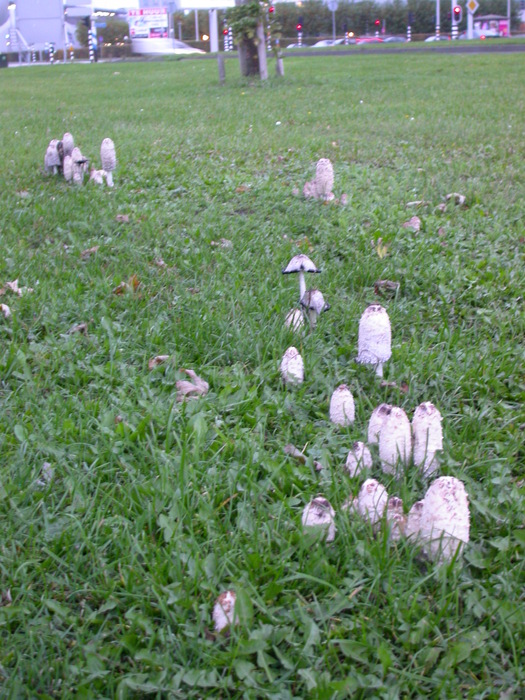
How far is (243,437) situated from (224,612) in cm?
79

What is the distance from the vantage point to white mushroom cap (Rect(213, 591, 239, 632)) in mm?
1628

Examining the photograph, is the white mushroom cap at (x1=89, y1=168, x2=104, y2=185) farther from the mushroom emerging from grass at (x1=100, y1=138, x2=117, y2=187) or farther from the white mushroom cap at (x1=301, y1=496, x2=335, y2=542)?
the white mushroom cap at (x1=301, y1=496, x2=335, y2=542)

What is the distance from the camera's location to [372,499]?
6.21ft

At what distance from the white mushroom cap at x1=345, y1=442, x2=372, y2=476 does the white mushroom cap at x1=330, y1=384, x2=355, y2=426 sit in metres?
0.28

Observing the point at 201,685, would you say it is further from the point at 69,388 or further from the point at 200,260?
the point at 200,260

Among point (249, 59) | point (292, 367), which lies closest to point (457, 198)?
point (292, 367)

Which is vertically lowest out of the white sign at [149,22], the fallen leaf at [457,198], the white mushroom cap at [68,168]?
the fallen leaf at [457,198]

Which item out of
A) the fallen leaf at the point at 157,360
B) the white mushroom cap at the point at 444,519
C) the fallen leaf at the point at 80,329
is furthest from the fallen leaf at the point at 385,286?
the white mushroom cap at the point at 444,519

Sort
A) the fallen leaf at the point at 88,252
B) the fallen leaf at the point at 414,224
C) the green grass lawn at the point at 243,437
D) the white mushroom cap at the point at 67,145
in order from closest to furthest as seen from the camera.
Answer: the green grass lawn at the point at 243,437, the fallen leaf at the point at 88,252, the fallen leaf at the point at 414,224, the white mushroom cap at the point at 67,145

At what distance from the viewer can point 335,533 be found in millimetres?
1879

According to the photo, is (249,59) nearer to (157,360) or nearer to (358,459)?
(157,360)

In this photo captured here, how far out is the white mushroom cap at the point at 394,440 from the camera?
6.82 feet

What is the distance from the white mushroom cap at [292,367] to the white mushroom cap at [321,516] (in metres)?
0.86

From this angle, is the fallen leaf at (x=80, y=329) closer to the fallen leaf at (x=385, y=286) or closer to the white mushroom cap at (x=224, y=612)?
the fallen leaf at (x=385, y=286)
